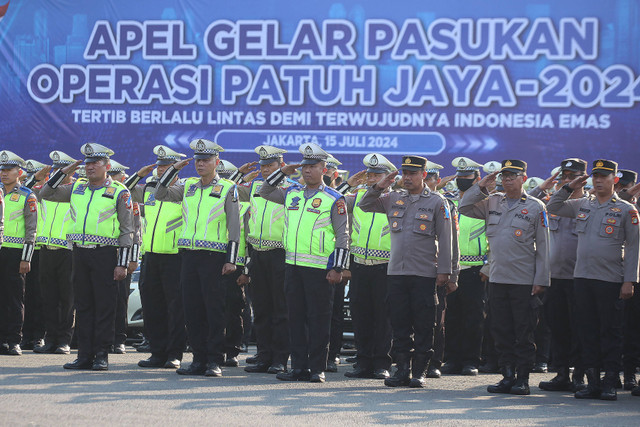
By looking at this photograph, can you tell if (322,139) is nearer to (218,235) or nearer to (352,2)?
(352,2)

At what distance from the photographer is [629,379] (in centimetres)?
1093

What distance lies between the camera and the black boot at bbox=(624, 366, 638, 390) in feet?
35.5

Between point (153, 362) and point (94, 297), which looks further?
point (153, 362)

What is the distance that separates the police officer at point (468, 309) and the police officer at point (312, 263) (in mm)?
2225

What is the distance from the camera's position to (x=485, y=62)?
18.8 meters

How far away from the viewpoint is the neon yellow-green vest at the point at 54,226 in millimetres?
13523

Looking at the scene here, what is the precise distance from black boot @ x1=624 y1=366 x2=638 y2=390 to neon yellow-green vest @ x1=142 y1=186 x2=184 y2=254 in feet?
15.9

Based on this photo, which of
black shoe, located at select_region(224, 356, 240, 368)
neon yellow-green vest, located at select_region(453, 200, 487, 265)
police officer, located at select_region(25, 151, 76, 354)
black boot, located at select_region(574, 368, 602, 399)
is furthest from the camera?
police officer, located at select_region(25, 151, 76, 354)

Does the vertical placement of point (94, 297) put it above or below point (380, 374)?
above

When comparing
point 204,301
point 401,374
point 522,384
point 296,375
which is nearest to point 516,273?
point 522,384

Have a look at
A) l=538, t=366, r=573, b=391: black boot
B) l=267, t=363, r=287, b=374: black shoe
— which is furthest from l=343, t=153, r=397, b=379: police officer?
l=538, t=366, r=573, b=391: black boot

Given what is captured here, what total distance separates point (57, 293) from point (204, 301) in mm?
3436

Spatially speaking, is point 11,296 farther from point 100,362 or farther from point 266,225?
point 266,225

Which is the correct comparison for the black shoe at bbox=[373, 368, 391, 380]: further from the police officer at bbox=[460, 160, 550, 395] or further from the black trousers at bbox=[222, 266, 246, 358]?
the black trousers at bbox=[222, 266, 246, 358]
